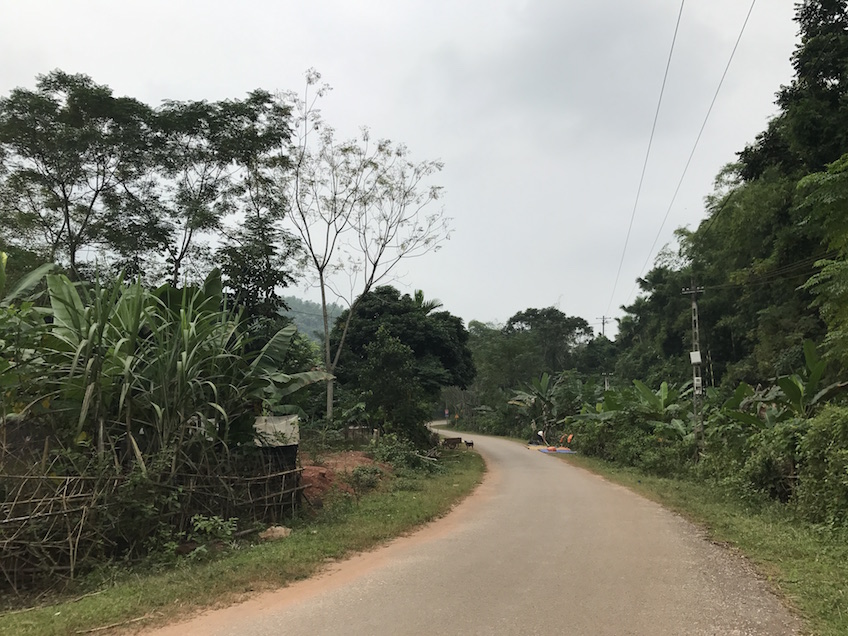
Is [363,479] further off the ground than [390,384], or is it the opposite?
[390,384]

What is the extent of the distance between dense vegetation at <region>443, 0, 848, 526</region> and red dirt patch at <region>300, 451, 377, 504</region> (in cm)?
774

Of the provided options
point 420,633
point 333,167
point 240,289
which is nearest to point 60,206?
point 240,289

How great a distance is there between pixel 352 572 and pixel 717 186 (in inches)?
1167

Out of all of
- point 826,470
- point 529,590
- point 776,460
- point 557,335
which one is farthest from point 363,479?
point 557,335

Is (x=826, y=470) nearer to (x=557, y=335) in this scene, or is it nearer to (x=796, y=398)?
(x=796, y=398)

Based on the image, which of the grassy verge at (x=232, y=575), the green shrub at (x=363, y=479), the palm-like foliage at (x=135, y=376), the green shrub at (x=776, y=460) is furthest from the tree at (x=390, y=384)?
the palm-like foliage at (x=135, y=376)

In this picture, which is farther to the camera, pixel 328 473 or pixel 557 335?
pixel 557 335

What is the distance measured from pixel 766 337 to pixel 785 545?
17270mm

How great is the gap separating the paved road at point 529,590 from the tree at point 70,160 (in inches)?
635

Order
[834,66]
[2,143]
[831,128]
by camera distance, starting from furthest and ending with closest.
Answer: [2,143] < [834,66] < [831,128]

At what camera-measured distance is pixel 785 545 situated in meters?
6.88

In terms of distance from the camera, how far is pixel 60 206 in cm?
1831

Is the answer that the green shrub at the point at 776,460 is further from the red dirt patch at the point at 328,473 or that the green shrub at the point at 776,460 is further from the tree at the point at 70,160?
the tree at the point at 70,160

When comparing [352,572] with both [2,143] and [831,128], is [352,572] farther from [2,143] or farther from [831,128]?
[2,143]
